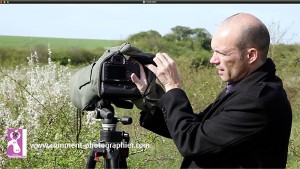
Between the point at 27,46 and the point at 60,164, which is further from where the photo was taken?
the point at 27,46

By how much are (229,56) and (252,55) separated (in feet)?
0.25

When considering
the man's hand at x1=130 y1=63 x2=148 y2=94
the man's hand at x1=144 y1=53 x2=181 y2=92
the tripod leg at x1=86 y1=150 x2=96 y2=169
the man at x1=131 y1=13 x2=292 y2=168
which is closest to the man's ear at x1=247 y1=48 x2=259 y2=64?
the man at x1=131 y1=13 x2=292 y2=168

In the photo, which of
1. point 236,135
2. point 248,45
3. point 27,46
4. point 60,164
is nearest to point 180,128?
point 236,135

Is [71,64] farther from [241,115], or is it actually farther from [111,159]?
[241,115]

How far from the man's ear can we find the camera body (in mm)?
413

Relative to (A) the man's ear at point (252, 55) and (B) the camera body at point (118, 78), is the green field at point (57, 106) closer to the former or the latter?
(B) the camera body at point (118, 78)

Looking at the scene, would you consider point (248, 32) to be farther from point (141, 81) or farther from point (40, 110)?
point (40, 110)

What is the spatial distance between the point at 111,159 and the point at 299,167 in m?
2.43

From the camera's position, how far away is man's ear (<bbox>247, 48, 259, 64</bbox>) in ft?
5.27

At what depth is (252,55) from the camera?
1.62 metres

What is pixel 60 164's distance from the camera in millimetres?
3264

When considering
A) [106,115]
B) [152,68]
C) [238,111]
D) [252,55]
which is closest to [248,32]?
[252,55]

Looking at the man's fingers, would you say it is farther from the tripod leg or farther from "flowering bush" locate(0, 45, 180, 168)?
"flowering bush" locate(0, 45, 180, 168)

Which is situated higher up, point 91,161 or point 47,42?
point 47,42
